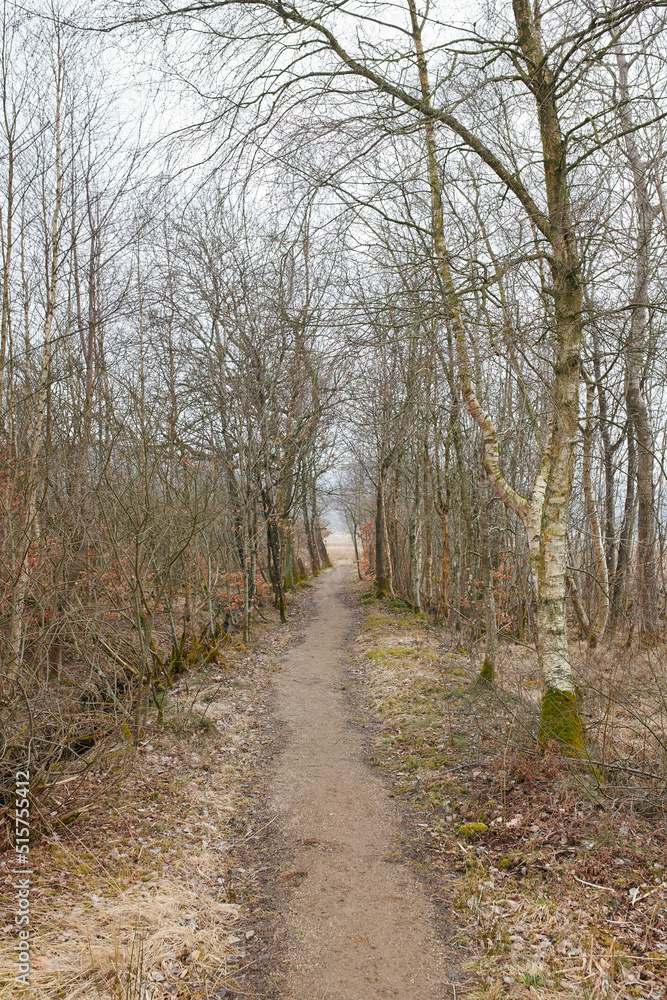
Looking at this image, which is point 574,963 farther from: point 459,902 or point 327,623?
point 327,623

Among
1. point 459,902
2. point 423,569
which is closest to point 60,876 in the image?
point 459,902

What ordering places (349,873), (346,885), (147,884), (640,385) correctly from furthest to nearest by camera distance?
(640,385) → (349,873) → (346,885) → (147,884)

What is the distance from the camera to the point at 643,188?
15.9 feet

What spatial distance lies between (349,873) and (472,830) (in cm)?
113

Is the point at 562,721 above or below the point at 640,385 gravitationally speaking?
below

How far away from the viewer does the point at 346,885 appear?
4359mm

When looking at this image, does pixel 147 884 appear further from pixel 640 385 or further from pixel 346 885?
pixel 640 385

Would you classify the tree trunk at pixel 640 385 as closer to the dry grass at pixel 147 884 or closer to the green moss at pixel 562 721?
the green moss at pixel 562 721

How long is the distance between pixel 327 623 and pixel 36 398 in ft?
36.8

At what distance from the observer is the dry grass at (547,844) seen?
10.8 feet
